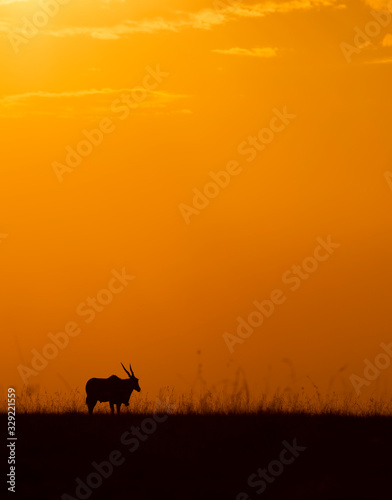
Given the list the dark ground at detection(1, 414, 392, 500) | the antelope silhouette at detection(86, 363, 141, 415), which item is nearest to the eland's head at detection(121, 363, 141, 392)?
the antelope silhouette at detection(86, 363, 141, 415)

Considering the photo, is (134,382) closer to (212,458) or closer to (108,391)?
(108,391)

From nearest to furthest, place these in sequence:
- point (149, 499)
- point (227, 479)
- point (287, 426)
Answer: point (149, 499) → point (227, 479) → point (287, 426)

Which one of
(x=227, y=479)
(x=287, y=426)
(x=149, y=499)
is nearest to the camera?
(x=149, y=499)

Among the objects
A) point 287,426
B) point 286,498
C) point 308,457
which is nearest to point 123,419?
point 287,426

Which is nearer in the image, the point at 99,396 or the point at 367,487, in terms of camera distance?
the point at 367,487

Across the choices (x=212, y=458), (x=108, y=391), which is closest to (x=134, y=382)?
(x=108, y=391)

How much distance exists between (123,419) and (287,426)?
12.4 feet

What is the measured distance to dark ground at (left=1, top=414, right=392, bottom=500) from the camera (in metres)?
11.7

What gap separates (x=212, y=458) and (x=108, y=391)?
23.1ft

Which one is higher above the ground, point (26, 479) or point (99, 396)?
point (26, 479)

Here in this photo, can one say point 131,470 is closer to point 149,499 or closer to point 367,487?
point 149,499

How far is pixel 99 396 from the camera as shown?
1969 centimetres

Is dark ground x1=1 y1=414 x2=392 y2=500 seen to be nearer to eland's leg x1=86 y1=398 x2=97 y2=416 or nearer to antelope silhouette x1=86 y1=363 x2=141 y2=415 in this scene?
eland's leg x1=86 y1=398 x2=97 y2=416

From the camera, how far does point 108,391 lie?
1975 cm
